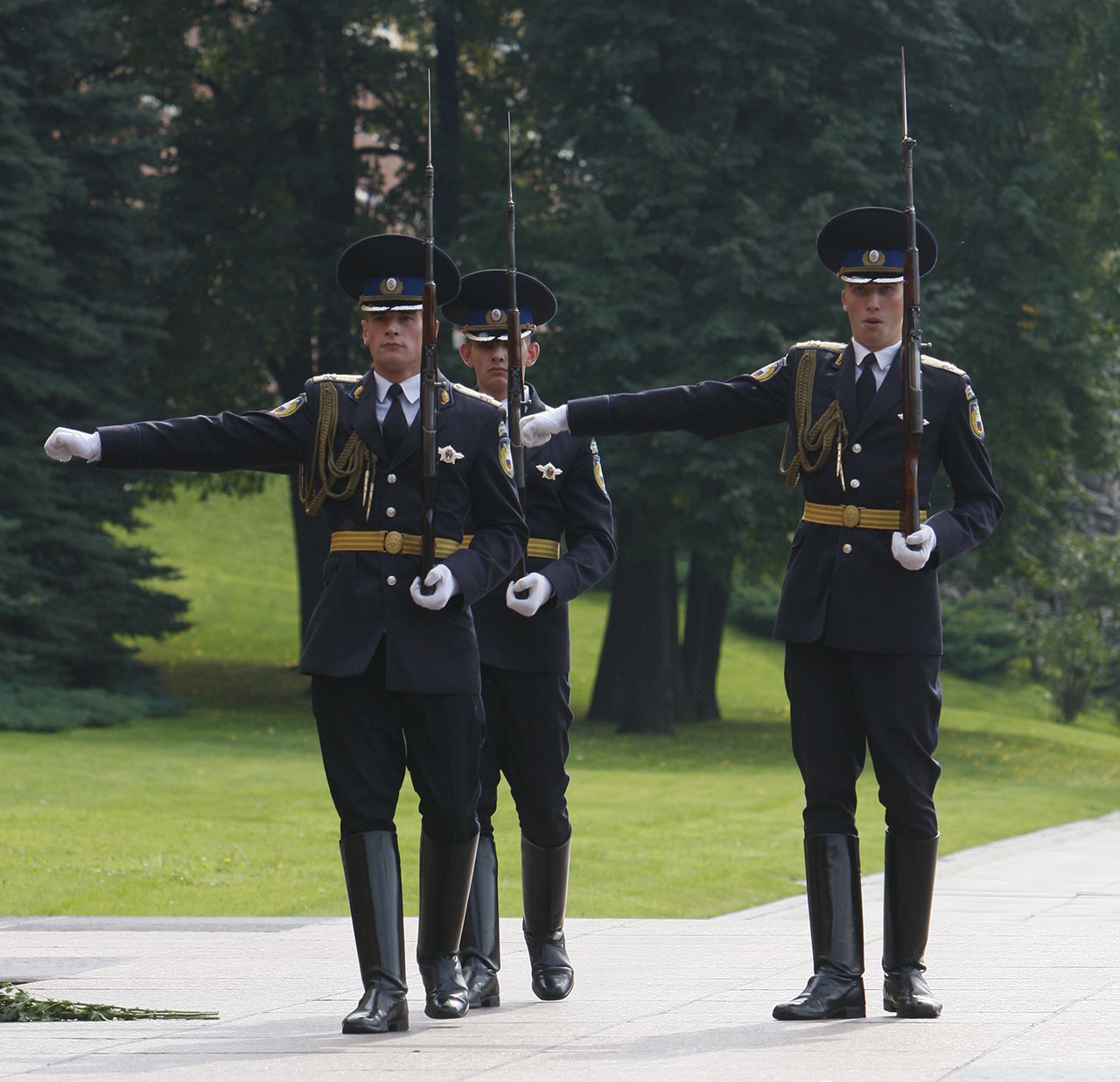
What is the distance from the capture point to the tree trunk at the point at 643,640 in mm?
25453

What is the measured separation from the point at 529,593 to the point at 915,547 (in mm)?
1221

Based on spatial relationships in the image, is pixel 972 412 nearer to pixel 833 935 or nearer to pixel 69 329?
pixel 833 935

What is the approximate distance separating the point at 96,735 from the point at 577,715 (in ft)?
25.7

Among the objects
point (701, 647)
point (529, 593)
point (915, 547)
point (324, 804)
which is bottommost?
point (701, 647)

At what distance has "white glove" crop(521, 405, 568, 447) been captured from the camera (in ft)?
20.3

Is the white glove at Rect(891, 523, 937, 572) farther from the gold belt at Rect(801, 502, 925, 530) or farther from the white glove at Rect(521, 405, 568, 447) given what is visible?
the white glove at Rect(521, 405, 568, 447)

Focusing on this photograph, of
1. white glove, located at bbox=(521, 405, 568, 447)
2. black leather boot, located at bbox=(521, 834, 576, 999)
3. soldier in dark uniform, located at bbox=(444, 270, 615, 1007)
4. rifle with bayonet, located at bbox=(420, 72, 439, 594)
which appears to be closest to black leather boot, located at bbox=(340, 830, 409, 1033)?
soldier in dark uniform, located at bbox=(444, 270, 615, 1007)

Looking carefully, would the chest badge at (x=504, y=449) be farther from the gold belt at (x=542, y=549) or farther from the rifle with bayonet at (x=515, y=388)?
the gold belt at (x=542, y=549)

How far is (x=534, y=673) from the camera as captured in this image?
6883 mm

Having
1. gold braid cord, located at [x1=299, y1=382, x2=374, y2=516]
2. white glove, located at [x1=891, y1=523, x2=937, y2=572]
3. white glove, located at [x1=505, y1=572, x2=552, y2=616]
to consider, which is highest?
gold braid cord, located at [x1=299, y1=382, x2=374, y2=516]

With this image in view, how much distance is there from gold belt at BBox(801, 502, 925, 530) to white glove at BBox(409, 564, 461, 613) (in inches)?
45.0

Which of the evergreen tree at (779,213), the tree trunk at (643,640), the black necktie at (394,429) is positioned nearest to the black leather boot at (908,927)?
the black necktie at (394,429)

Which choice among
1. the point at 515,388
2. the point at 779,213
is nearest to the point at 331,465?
the point at 515,388

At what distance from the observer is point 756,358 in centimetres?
2298
